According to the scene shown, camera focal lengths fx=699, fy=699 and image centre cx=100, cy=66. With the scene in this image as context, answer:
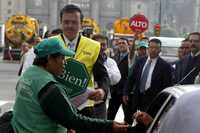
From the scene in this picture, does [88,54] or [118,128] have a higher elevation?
[88,54]

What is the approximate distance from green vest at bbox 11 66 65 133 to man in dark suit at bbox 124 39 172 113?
4234 millimetres

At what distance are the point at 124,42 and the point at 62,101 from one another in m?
7.22

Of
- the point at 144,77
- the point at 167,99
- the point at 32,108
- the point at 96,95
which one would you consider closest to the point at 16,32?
the point at 144,77

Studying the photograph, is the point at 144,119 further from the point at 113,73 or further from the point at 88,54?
the point at 113,73

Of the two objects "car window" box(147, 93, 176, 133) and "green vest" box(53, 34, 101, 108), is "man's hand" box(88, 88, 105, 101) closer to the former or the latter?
"green vest" box(53, 34, 101, 108)

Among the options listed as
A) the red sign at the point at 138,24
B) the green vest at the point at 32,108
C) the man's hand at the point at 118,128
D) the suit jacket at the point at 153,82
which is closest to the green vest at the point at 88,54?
the man's hand at the point at 118,128

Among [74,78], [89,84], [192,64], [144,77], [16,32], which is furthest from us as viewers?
[16,32]

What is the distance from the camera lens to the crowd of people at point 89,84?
15.6 ft

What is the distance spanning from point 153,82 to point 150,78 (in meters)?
0.09

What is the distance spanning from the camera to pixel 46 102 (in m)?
4.70

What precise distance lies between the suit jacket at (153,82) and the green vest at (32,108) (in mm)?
4228

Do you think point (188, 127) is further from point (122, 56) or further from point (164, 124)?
point (122, 56)

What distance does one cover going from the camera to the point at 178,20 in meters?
128

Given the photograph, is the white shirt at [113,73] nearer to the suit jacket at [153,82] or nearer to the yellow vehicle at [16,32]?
the suit jacket at [153,82]
